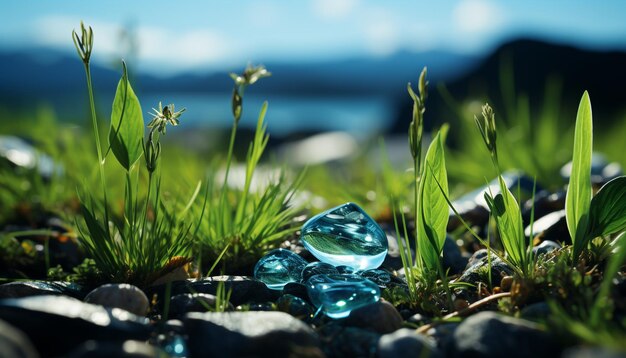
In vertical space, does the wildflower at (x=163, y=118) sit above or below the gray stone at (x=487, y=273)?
above

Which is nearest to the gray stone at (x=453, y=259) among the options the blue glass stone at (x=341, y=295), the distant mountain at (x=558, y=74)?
the blue glass stone at (x=341, y=295)

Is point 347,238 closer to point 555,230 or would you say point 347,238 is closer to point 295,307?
point 295,307

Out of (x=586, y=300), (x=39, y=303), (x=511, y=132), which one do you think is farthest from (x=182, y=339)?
(x=511, y=132)

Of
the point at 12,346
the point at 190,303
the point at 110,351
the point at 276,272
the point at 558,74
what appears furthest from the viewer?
the point at 558,74

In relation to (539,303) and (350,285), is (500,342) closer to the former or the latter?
(539,303)

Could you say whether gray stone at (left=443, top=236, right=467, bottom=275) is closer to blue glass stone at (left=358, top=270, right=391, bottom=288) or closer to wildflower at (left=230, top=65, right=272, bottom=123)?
blue glass stone at (left=358, top=270, right=391, bottom=288)

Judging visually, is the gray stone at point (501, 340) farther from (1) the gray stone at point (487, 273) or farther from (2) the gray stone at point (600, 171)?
(2) the gray stone at point (600, 171)

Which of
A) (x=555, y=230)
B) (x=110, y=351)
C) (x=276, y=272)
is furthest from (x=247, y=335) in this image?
(x=555, y=230)
